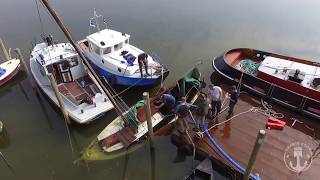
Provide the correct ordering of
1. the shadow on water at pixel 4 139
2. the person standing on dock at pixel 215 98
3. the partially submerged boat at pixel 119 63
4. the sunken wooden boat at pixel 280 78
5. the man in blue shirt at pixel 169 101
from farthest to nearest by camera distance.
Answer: the partially submerged boat at pixel 119 63 < the shadow on water at pixel 4 139 < the sunken wooden boat at pixel 280 78 < the man in blue shirt at pixel 169 101 < the person standing on dock at pixel 215 98

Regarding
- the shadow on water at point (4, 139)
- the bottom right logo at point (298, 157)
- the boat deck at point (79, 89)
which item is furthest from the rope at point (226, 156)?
the shadow on water at point (4, 139)

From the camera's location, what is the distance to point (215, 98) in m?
11.7

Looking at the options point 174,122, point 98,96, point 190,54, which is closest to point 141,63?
point 98,96

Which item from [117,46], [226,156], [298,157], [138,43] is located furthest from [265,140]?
[138,43]

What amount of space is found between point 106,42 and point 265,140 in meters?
9.44

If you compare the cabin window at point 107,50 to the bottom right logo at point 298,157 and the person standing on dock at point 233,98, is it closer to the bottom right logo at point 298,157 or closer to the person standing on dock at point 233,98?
the person standing on dock at point 233,98

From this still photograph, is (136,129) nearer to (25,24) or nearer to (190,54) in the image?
(190,54)

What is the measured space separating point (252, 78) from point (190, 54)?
542cm

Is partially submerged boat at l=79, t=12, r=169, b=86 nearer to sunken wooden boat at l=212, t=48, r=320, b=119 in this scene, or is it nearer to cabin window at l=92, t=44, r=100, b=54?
cabin window at l=92, t=44, r=100, b=54

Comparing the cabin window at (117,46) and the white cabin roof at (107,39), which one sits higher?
the white cabin roof at (107,39)

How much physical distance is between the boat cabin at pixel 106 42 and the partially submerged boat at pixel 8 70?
4.73m

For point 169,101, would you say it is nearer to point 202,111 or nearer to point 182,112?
point 182,112

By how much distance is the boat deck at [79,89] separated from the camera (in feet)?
44.4

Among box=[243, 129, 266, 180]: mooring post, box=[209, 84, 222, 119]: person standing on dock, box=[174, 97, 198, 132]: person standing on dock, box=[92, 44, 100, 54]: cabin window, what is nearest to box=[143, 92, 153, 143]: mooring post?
box=[174, 97, 198, 132]: person standing on dock
